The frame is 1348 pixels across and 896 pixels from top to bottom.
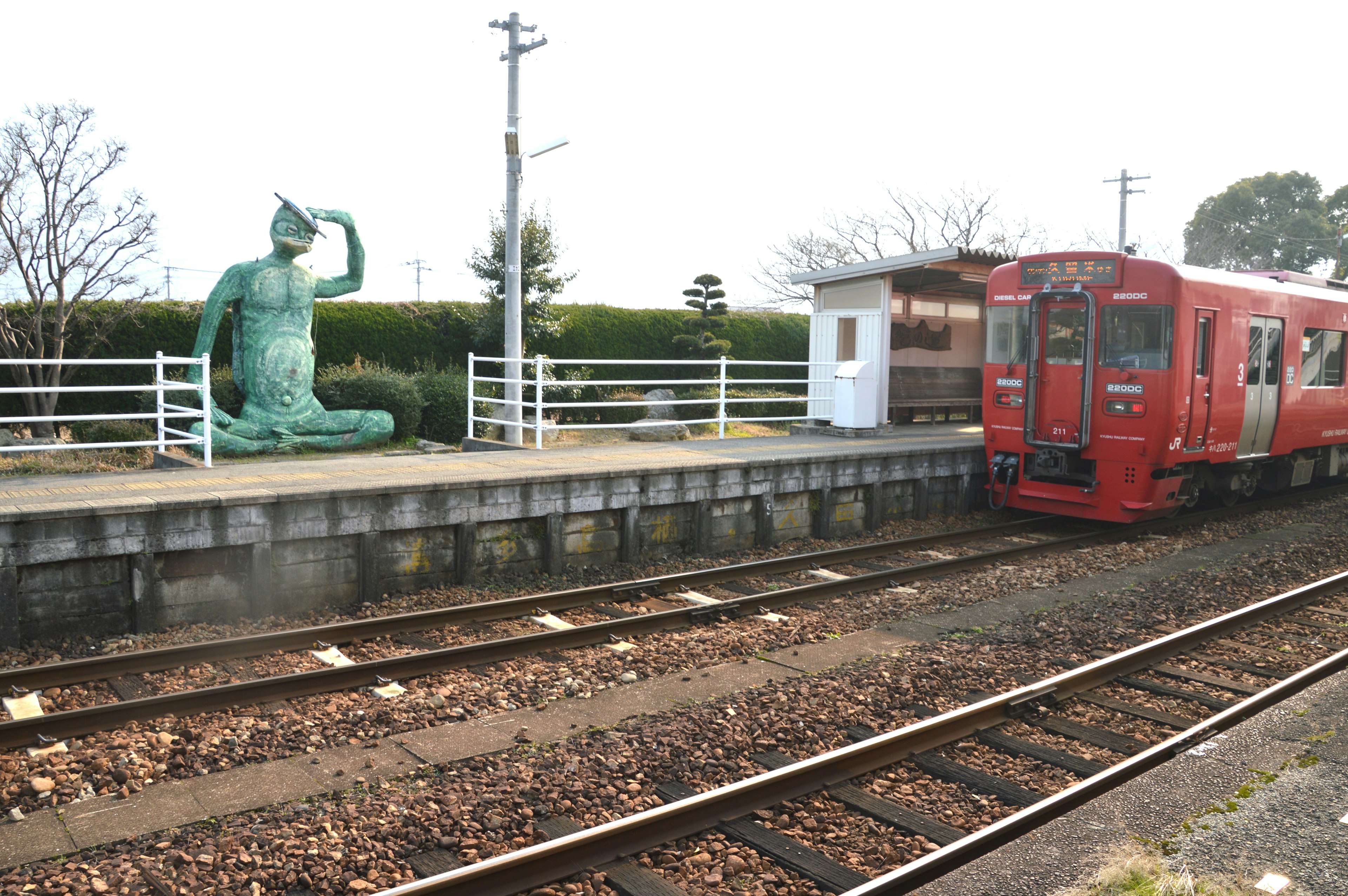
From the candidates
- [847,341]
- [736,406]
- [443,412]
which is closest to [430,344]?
[443,412]

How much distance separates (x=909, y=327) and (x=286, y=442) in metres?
10.2

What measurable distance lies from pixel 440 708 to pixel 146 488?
3.97m

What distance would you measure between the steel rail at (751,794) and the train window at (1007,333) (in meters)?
6.15

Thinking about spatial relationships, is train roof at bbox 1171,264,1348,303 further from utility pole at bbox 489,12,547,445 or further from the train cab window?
utility pole at bbox 489,12,547,445

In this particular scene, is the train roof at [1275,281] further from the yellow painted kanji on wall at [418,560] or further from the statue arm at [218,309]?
the statue arm at [218,309]

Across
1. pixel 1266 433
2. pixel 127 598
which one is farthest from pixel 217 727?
pixel 1266 433

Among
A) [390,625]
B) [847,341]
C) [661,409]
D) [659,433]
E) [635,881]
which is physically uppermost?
[847,341]

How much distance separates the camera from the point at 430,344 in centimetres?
2177

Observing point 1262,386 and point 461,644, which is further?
point 1262,386

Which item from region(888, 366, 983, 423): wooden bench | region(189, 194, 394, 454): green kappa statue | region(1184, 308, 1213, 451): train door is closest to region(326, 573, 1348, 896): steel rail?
region(1184, 308, 1213, 451): train door

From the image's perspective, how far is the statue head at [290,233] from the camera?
45.1ft

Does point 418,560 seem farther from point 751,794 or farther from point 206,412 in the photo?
point 751,794

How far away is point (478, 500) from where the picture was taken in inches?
358

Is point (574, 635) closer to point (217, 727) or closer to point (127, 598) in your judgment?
point (217, 727)
